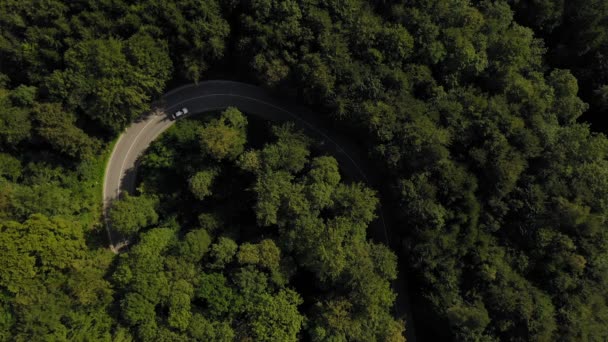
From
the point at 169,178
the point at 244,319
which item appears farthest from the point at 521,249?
the point at 169,178

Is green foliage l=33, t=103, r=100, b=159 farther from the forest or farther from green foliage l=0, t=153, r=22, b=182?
green foliage l=0, t=153, r=22, b=182

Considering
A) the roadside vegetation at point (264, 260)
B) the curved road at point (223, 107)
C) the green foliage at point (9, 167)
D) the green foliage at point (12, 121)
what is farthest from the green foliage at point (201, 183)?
the green foliage at point (9, 167)

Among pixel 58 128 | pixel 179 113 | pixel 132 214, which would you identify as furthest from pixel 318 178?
pixel 58 128

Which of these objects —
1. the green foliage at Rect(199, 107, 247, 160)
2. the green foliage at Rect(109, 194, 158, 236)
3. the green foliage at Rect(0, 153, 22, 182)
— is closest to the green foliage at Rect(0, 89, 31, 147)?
the green foliage at Rect(0, 153, 22, 182)

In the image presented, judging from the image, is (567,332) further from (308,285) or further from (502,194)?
(308,285)

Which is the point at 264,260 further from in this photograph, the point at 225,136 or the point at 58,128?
the point at 58,128

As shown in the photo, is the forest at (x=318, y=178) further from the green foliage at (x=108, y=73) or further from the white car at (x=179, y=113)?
the white car at (x=179, y=113)
